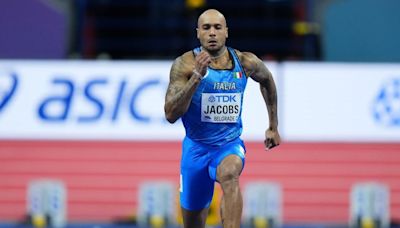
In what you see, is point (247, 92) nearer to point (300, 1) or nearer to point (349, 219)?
point (349, 219)

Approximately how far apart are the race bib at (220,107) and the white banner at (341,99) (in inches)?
224

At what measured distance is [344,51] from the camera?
652 inches

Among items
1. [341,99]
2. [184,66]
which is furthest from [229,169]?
[341,99]

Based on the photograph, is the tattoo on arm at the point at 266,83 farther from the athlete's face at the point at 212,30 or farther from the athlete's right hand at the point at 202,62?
the athlete's right hand at the point at 202,62

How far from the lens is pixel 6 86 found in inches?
581

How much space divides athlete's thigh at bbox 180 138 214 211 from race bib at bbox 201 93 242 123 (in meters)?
0.30

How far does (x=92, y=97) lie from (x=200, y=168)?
5.66 m

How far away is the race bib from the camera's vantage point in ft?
29.6

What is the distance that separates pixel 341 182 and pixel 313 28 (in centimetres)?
275

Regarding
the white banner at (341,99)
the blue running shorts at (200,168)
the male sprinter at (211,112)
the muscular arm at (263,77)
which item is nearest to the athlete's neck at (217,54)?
the male sprinter at (211,112)

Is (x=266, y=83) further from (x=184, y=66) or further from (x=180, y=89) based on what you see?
(x=180, y=89)

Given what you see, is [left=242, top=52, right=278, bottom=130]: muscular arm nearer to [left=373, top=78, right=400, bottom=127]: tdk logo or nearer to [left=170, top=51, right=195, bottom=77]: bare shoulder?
[left=170, top=51, right=195, bottom=77]: bare shoulder

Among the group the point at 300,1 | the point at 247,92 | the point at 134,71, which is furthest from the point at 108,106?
the point at 300,1

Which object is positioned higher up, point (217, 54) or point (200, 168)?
point (217, 54)
